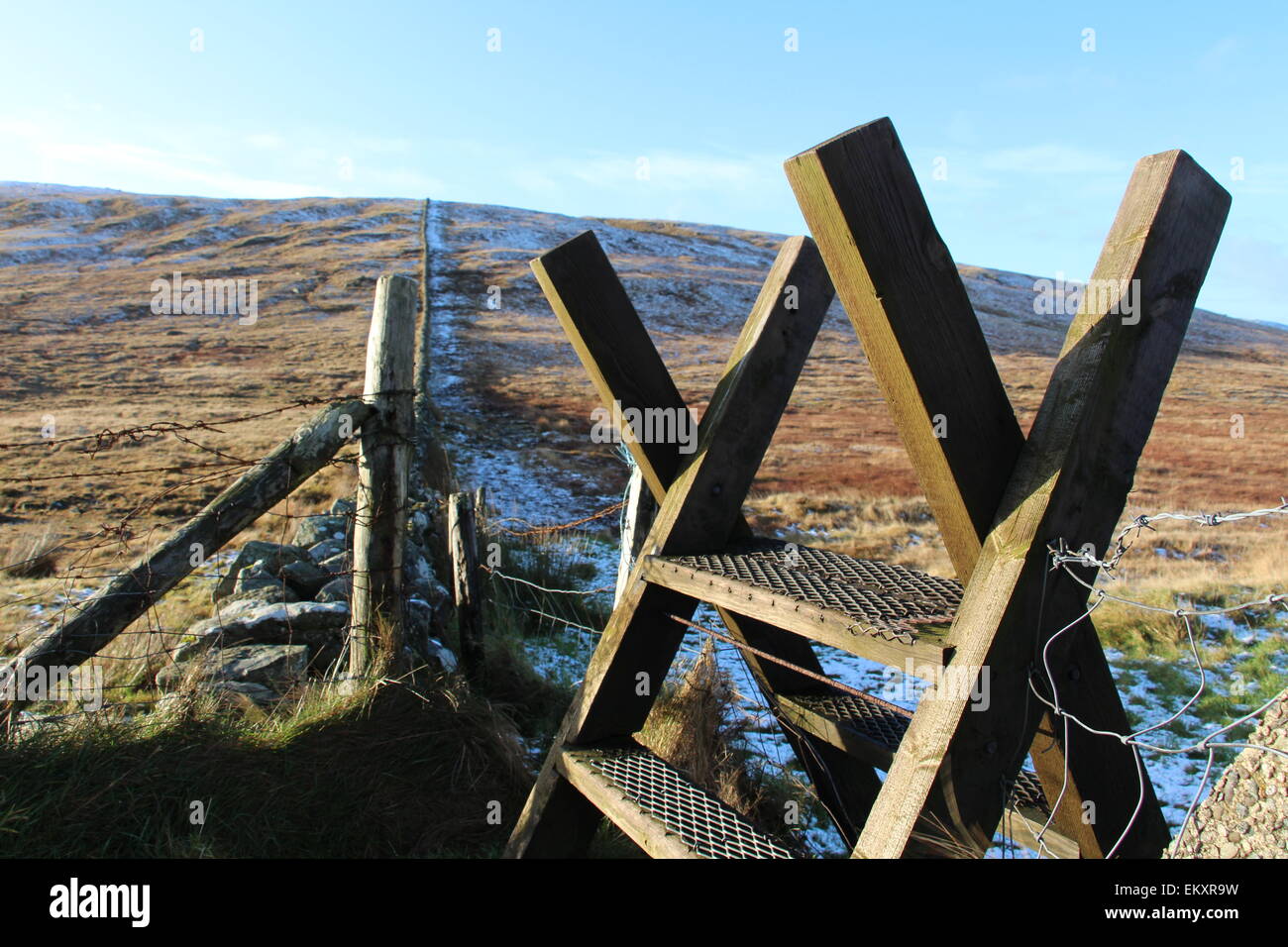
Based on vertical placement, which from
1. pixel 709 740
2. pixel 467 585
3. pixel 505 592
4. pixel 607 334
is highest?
pixel 607 334

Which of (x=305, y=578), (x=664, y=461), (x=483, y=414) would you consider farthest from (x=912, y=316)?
(x=483, y=414)

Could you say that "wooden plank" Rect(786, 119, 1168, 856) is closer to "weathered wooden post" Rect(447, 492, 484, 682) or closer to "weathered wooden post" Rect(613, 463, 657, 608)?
"weathered wooden post" Rect(613, 463, 657, 608)

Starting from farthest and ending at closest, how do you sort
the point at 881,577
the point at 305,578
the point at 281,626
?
the point at 305,578
the point at 281,626
the point at 881,577

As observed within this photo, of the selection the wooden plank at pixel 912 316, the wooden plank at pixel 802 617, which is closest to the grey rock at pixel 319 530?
the wooden plank at pixel 802 617

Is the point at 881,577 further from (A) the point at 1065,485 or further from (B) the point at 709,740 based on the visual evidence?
(B) the point at 709,740

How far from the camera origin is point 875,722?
7.67 ft

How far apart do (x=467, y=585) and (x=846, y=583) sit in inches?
114

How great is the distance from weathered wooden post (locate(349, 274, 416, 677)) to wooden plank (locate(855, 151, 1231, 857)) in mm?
2260

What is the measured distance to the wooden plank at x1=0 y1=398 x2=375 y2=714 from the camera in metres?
2.55

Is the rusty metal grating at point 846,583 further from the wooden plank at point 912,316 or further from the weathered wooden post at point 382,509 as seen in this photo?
the weathered wooden post at point 382,509

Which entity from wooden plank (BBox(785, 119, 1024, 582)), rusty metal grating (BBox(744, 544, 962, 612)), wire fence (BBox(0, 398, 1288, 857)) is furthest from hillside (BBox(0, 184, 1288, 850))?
wooden plank (BBox(785, 119, 1024, 582))

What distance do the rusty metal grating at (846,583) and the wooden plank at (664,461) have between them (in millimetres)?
154

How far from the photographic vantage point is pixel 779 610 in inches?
65.1
